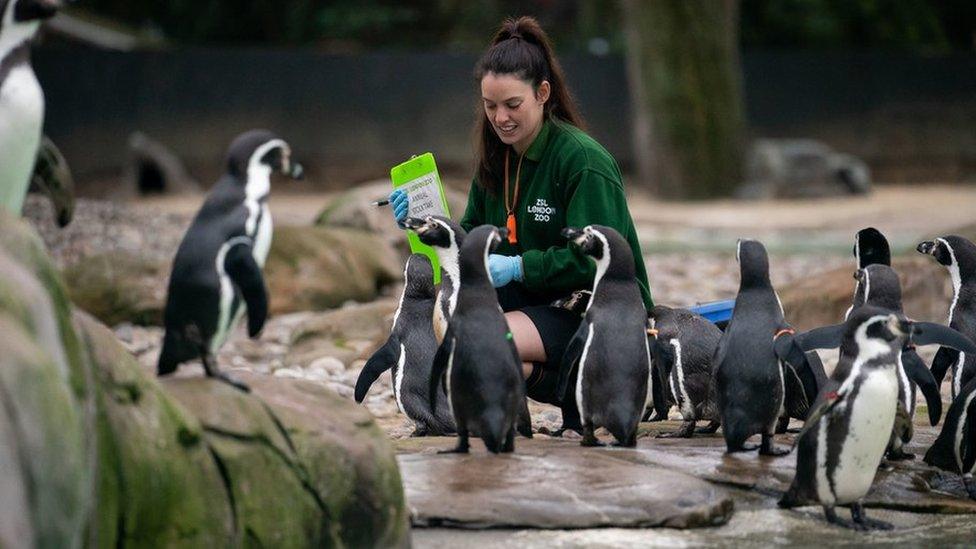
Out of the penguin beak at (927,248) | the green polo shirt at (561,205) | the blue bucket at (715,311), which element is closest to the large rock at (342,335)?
the blue bucket at (715,311)

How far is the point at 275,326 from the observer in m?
9.20

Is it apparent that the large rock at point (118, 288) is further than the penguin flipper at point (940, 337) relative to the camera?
Yes

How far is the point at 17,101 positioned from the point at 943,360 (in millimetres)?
3473

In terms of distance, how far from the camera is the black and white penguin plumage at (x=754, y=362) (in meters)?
4.82

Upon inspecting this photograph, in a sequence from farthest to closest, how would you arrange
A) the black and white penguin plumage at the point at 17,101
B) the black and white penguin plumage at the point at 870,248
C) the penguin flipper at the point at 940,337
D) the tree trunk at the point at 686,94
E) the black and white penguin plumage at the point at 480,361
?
1. the tree trunk at the point at 686,94
2. the black and white penguin plumage at the point at 870,248
3. the penguin flipper at the point at 940,337
4. the black and white penguin plumage at the point at 480,361
5. the black and white penguin plumage at the point at 17,101

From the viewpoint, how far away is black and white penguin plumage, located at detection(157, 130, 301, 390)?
376 centimetres

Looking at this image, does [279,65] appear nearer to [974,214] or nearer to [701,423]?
[974,214]

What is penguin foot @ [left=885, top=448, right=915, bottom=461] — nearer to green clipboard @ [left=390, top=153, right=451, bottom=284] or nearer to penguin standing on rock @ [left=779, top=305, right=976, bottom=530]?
penguin standing on rock @ [left=779, top=305, right=976, bottom=530]

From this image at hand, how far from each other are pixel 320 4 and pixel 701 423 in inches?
770

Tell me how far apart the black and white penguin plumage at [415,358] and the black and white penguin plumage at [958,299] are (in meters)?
1.83

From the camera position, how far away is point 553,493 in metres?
4.23

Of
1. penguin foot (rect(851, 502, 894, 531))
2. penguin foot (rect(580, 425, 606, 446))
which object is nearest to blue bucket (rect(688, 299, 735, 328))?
penguin foot (rect(580, 425, 606, 446))

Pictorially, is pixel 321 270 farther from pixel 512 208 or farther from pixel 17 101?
pixel 17 101

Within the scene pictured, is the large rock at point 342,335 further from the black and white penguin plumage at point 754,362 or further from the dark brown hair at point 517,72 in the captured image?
the black and white penguin plumage at point 754,362
